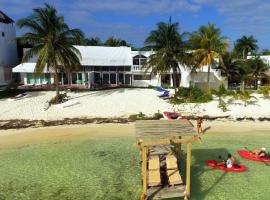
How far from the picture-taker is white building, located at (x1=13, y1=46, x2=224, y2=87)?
4443cm

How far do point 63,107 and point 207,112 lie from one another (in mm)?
14814

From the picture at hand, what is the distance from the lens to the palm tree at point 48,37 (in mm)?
30562

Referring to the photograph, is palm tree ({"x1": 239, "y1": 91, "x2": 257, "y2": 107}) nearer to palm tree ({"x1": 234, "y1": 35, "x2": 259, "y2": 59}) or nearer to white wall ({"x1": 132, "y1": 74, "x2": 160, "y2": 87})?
white wall ({"x1": 132, "y1": 74, "x2": 160, "y2": 87})

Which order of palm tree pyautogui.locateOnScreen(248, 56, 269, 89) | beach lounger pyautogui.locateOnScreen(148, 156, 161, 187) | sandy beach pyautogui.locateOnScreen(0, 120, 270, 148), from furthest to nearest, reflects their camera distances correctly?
palm tree pyautogui.locateOnScreen(248, 56, 269, 89), sandy beach pyautogui.locateOnScreen(0, 120, 270, 148), beach lounger pyautogui.locateOnScreen(148, 156, 161, 187)

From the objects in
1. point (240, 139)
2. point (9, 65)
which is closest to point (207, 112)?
point (240, 139)

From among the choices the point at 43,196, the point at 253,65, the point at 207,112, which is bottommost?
the point at 43,196

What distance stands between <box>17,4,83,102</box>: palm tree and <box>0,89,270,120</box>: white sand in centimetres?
428

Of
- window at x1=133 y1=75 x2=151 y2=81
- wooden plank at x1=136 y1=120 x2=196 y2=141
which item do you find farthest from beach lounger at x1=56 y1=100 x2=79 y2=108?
wooden plank at x1=136 y1=120 x2=196 y2=141

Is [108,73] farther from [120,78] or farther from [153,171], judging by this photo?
[153,171]

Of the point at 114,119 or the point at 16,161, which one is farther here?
the point at 114,119

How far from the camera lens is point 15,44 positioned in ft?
170

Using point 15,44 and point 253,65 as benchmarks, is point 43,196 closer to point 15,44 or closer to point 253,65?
point 253,65

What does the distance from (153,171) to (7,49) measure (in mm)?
42217

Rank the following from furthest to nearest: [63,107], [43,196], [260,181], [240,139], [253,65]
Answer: [253,65]
[63,107]
[240,139]
[260,181]
[43,196]
